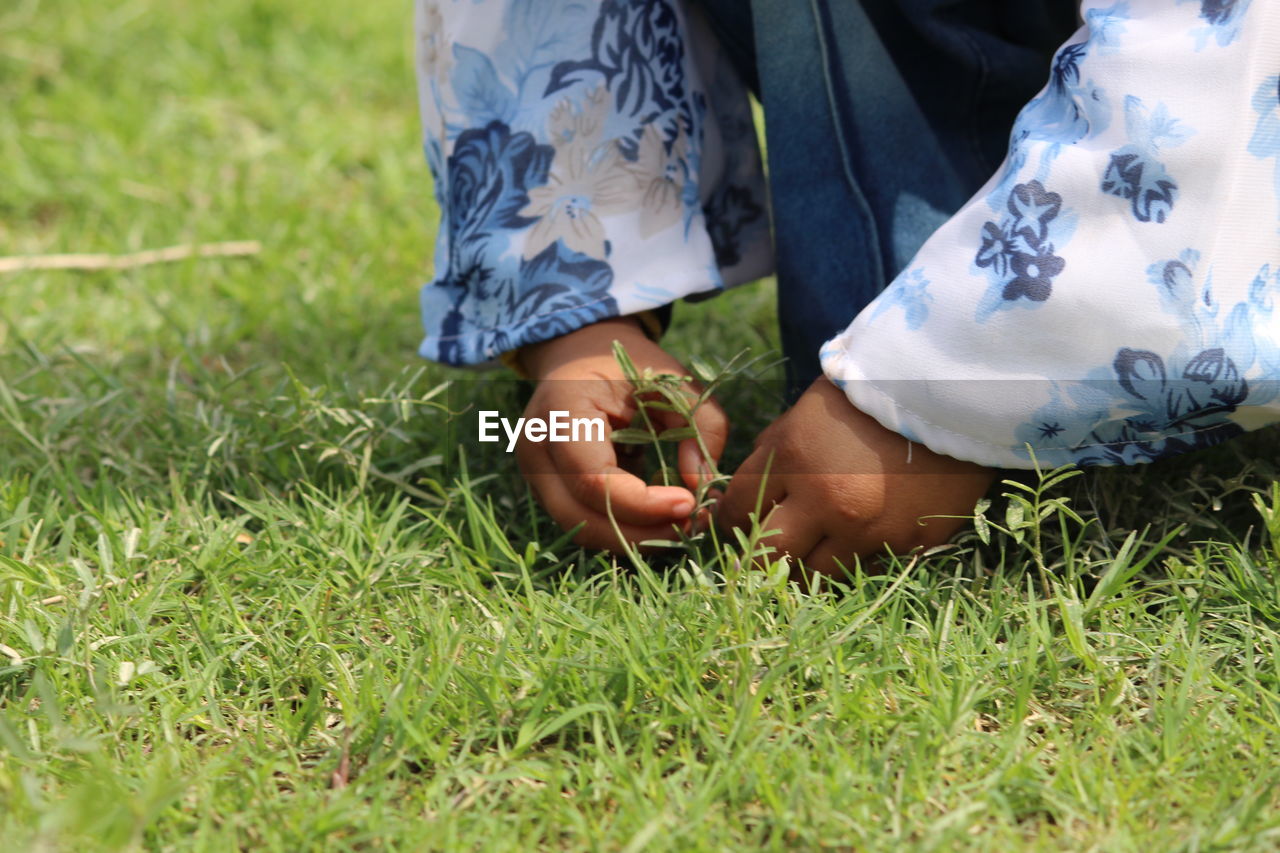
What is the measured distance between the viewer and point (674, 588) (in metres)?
1.04

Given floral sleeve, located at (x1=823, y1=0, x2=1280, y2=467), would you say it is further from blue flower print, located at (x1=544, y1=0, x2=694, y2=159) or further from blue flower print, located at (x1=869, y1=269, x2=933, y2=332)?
blue flower print, located at (x1=544, y1=0, x2=694, y2=159)

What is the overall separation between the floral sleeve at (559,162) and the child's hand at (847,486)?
8.1 inches

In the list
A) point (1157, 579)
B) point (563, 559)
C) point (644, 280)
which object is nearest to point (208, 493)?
point (563, 559)

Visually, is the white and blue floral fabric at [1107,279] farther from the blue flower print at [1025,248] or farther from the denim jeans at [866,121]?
the denim jeans at [866,121]

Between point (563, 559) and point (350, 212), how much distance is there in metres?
0.90

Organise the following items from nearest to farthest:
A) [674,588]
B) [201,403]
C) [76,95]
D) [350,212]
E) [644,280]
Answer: [674,588]
[644,280]
[201,403]
[350,212]
[76,95]

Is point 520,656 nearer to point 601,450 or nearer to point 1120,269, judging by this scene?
point 601,450

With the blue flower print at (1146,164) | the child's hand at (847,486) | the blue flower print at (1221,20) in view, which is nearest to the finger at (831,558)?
the child's hand at (847,486)

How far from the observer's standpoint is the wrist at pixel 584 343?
113 cm

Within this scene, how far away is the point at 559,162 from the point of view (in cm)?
116

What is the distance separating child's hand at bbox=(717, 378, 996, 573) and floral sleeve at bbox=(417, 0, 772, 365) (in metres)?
0.21

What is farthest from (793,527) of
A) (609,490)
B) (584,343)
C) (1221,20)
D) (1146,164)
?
(1221,20)

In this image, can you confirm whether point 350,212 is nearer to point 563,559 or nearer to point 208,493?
point 208,493

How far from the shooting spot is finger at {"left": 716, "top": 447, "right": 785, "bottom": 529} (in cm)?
103
